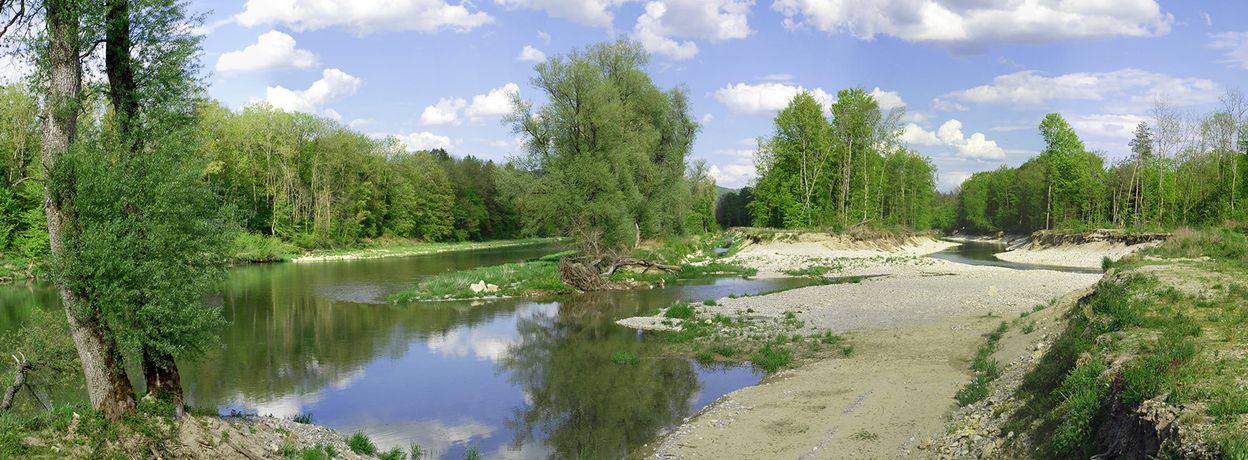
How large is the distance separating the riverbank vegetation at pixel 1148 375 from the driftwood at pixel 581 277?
87.0ft

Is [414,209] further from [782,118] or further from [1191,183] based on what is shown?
[1191,183]

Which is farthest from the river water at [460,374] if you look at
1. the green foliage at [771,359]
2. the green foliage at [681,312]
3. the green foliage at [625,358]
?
the green foliage at [681,312]

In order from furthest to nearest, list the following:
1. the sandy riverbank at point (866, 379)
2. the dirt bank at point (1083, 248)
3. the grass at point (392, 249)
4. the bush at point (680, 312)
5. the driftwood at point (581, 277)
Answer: the grass at point (392, 249), the dirt bank at point (1083, 248), the driftwood at point (581, 277), the bush at point (680, 312), the sandy riverbank at point (866, 379)

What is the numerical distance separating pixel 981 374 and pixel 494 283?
2902 centimetres

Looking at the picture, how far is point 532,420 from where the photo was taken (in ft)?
49.3

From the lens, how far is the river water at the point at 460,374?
47.0 ft

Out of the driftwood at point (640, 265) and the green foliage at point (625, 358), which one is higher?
the driftwood at point (640, 265)

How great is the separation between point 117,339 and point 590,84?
1542 inches

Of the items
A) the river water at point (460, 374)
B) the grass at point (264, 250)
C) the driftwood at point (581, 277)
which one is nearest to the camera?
the river water at point (460, 374)

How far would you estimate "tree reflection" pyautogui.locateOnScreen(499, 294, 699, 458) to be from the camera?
13.8m

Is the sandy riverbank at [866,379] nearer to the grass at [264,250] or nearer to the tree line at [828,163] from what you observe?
the tree line at [828,163]

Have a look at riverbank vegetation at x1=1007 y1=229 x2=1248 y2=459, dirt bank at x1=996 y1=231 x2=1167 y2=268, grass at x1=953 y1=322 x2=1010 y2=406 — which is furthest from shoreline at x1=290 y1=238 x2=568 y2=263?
riverbank vegetation at x1=1007 y1=229 x2=1248 y2=459

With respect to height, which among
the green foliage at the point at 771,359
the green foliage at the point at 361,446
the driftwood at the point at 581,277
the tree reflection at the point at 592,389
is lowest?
the tree reflection at the point at 592,389

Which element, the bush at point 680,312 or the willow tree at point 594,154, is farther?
the willow tree at point 594,154
